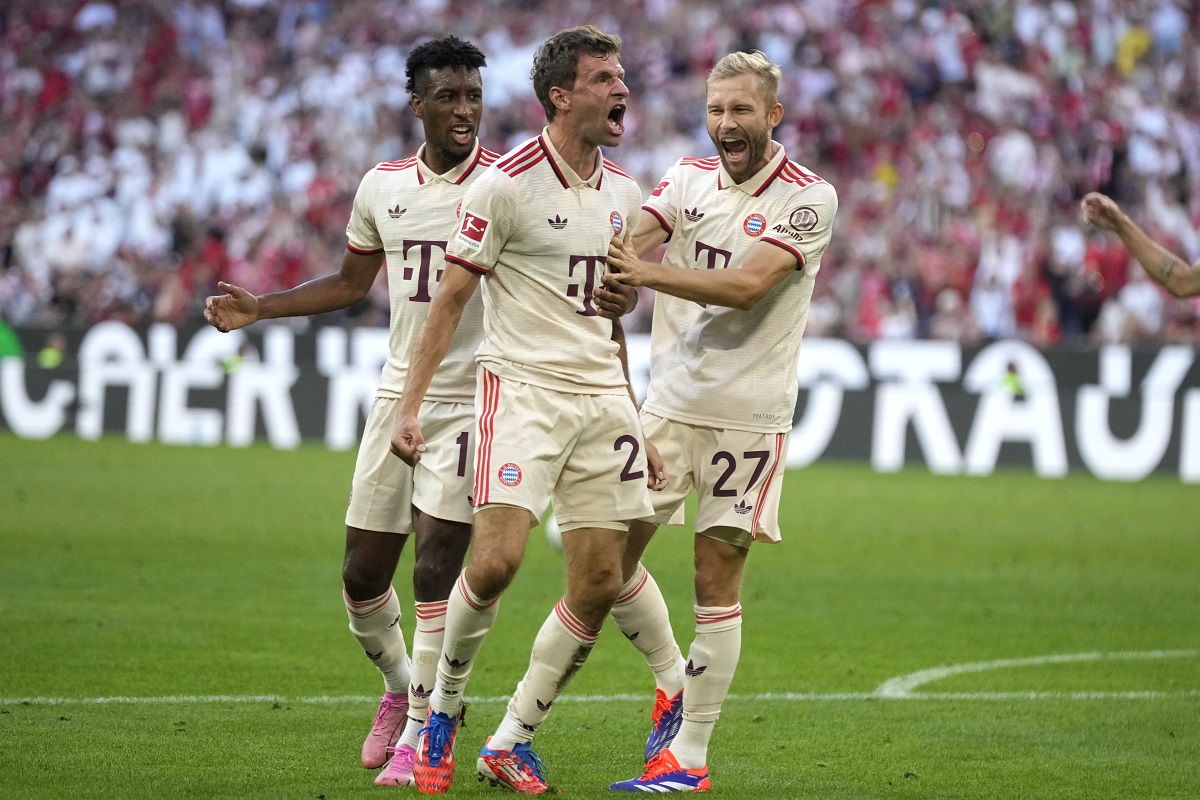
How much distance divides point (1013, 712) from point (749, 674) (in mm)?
1356

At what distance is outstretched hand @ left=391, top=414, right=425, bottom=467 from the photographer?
5398 millimetres

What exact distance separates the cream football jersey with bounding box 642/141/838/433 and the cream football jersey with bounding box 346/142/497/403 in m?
0.72

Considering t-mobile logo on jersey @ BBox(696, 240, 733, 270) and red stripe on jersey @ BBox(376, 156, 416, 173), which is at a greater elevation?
red stripe on jersey @ BBox(376, 156, 416, 173)

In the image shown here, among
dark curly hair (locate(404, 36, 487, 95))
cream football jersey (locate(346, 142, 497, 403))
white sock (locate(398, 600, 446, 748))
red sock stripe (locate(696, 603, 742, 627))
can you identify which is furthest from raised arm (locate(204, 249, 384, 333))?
red sock stripe (locate(696, 603, 742, 627))

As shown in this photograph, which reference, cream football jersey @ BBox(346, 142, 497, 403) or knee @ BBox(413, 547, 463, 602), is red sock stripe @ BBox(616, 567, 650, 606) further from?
cream football jersey @ BBox(346, 142, 497, 403)

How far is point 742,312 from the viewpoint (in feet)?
19.9

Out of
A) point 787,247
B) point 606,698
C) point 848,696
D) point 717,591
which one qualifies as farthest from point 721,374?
point 848,696

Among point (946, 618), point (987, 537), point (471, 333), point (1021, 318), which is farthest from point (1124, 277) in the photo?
point (471, 333)

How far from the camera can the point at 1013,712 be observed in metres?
7.17

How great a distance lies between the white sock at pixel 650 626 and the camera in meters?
6.20

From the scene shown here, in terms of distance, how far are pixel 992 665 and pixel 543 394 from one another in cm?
376

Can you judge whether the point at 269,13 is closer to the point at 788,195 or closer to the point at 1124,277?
the point at 1124,277

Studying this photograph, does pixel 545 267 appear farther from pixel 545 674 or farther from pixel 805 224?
pixel 545 674

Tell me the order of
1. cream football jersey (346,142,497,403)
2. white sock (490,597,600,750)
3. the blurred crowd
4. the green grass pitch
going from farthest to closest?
1. the blurred crowd
2. cream football jersey (346,142,497,403)
3. the green grass pitch
4. white sock (490,597,600,750)
